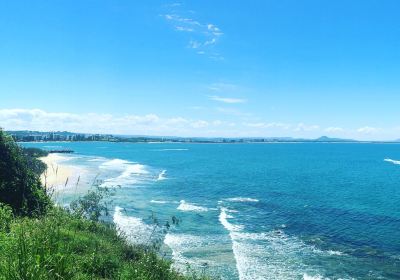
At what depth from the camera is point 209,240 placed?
4091 centimetres

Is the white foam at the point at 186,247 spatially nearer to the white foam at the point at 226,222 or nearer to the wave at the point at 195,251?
the wave at the point at 195,251

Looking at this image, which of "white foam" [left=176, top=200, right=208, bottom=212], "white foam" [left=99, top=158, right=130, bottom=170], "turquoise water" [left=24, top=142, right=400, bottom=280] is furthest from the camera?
"white foam" [left=99, top=158, right=130, bottom=170]

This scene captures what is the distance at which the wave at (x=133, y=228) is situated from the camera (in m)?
39.8

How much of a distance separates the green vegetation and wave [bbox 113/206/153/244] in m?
3.56

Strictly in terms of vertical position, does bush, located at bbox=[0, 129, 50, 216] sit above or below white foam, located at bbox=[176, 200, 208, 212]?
above

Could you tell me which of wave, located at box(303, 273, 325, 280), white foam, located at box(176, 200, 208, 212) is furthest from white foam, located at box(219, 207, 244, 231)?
wave, located at box(303, 273, 325, 280)

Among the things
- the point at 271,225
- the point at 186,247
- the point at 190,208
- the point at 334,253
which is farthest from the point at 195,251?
the point at 190,208

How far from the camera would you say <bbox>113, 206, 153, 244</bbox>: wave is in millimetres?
39844

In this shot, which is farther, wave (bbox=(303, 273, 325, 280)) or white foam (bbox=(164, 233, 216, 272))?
white foam (bbox=(164, 233, 216, 272))

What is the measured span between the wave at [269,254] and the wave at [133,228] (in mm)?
9056

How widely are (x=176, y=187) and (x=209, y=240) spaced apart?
3610cm

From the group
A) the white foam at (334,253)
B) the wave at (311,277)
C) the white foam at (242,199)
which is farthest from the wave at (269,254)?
the white foam at (242,199)

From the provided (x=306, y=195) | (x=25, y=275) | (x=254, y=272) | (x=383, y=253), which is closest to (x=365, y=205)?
(x=306, y=195)

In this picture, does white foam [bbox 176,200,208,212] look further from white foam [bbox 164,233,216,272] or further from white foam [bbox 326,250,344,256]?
white foam [bbox 326,250,344,256]
